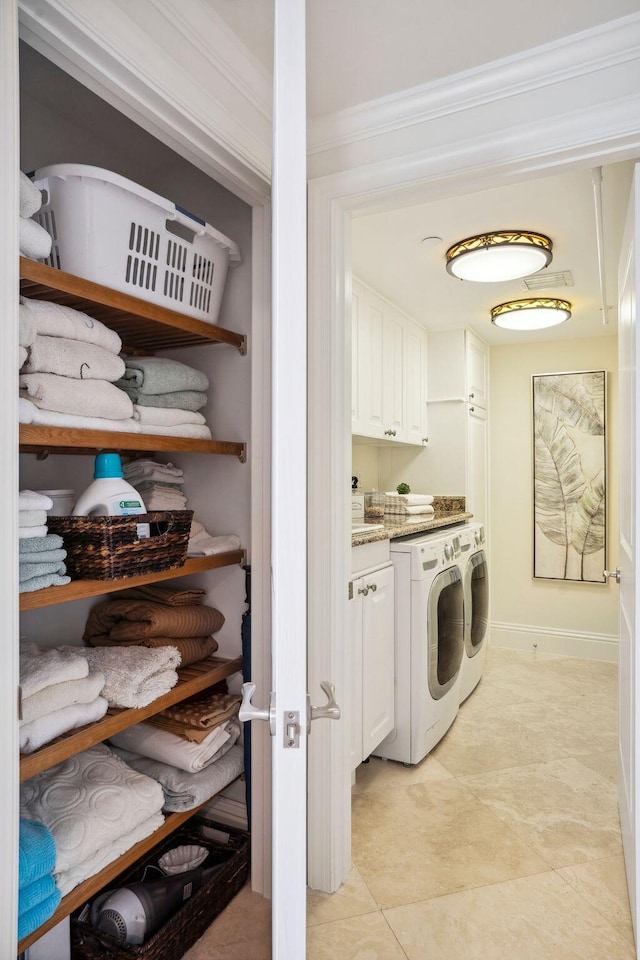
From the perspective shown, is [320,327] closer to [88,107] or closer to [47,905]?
[88,107]

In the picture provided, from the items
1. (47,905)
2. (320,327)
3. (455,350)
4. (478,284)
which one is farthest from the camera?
(455,350)

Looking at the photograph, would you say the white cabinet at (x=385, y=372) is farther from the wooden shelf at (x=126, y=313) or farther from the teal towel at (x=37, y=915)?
the teal towel at (x=37, y=915)

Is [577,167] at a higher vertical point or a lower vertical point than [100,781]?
higher

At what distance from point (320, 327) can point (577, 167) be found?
79 cm

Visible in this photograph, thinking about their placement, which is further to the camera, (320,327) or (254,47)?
(320,327)

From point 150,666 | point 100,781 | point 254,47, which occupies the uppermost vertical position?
point 254,47

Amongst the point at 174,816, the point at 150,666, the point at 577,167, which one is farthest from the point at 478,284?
the point at 174,816

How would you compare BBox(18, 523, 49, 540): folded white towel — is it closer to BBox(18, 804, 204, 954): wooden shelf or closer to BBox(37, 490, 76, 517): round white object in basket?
BBox(37, 490, 76, 517): round white object in basket

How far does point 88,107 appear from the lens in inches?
67.8

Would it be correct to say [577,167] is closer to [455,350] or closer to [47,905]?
[47,905]

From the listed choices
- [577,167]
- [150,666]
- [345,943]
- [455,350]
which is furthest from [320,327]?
[455,350]

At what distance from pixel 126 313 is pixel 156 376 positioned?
20 centimetres

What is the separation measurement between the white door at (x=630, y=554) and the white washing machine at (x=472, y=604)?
1.22 meters

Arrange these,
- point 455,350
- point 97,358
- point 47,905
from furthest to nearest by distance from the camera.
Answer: point 455,350 < point 97,358 < point 47,905
